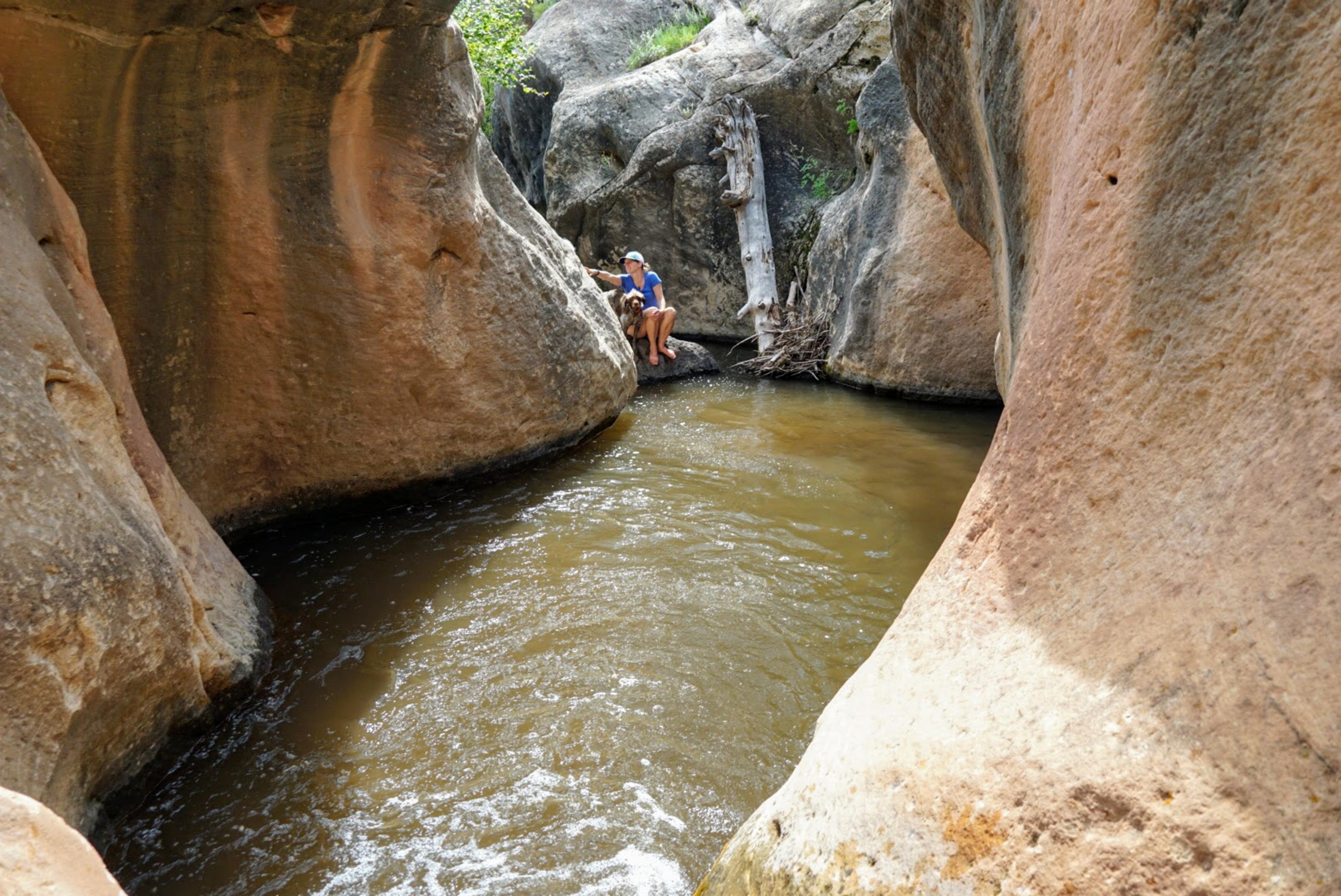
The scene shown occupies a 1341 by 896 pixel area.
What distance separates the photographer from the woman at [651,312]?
10.5 meters

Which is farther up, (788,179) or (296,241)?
(788,179)

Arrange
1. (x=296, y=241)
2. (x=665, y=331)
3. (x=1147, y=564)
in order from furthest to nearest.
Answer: (x=665, y=331), (x=296, y=241), (x=1147, y=564)

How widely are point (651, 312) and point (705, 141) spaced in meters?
4.08

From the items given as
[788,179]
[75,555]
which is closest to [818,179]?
[788,179]

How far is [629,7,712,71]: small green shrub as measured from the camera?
15.1 m

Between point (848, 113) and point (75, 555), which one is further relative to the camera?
point (848, 113)

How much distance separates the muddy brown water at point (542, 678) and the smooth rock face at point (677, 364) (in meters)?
3.81

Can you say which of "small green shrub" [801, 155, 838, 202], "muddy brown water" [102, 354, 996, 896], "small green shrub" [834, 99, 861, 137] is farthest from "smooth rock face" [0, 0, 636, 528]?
"small green shrub" [801, 155, 838, 202]

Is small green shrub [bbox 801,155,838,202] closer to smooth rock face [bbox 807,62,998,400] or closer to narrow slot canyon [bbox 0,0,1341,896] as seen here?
smooth rock face [bbox 807,62,998,400]

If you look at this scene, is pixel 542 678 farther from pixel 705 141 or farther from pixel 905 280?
pixel 705 141

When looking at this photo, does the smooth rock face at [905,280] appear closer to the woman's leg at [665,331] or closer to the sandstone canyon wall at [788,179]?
the sandstone canyon wall at [788,179]

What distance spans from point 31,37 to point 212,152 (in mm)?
1013

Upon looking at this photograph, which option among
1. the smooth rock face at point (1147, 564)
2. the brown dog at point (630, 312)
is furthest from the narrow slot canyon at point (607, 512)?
the brown dog at point (630, 312)

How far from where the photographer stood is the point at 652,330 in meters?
10.5
